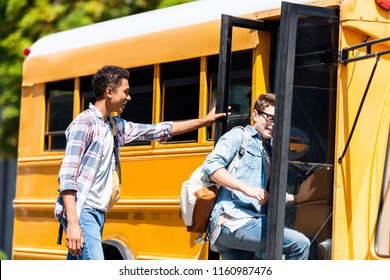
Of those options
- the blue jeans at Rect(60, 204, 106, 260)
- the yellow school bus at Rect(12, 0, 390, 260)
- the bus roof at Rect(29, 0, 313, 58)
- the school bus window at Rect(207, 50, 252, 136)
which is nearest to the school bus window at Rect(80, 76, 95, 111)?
the yellow school bus at Rect(12, 0, 390, 260)

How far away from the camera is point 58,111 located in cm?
989

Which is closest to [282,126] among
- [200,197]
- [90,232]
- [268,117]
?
[268,117]

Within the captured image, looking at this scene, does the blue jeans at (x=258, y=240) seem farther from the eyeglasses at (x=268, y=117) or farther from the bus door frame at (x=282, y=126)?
the eyeglasses at (x=268, y=117)

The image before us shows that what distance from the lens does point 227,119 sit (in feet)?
23.8

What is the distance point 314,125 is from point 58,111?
12.5 feet

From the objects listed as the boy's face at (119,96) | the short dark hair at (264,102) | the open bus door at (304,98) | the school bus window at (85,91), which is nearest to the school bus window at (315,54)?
the open bus door at (304,98)

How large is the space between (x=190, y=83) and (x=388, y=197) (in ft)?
7.48

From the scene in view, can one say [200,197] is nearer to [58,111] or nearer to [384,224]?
[384,224]

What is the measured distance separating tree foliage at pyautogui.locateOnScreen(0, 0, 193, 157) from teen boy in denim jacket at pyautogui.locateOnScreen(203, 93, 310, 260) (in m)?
8.32

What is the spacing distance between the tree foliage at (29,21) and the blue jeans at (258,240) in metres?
8.53

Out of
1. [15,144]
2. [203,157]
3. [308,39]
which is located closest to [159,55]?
[203,157]

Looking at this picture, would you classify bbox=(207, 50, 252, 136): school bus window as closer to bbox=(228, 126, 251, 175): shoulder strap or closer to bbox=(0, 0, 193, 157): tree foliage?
bbox=(228, 126, 251, 175): shoulder strap

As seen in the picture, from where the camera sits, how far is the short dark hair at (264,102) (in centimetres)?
662
